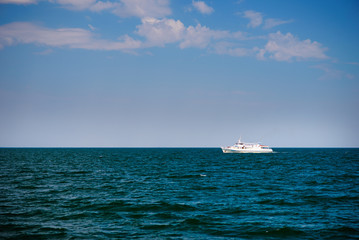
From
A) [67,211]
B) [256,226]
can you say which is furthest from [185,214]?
[67,211]

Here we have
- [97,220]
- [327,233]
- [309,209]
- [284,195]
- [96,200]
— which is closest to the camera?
[327,233]

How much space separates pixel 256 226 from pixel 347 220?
7.13 meters

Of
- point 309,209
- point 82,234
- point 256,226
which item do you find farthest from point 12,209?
point 309,209

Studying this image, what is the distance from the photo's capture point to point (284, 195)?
30.2 meters

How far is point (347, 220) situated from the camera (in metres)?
20.6

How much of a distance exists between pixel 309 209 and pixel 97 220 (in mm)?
17232

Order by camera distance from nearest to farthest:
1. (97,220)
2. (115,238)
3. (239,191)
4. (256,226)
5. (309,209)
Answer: (115,238) < (256,226) < (97,220) < (309,209) < (239,191)

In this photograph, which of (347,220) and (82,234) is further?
(347,220)

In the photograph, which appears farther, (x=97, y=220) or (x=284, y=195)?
(x=284, y=195)

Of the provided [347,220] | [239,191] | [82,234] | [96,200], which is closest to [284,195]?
[239,191]

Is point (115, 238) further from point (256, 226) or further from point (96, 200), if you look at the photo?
point (96, 200)

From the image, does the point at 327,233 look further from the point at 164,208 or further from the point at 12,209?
the point at 12,209

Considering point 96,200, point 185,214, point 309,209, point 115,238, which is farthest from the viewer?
point 96,200

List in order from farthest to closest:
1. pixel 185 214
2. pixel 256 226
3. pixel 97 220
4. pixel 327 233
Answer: pixel 185 214 < pixel 97 220 < pixel 256 226 < pixel 327 233
